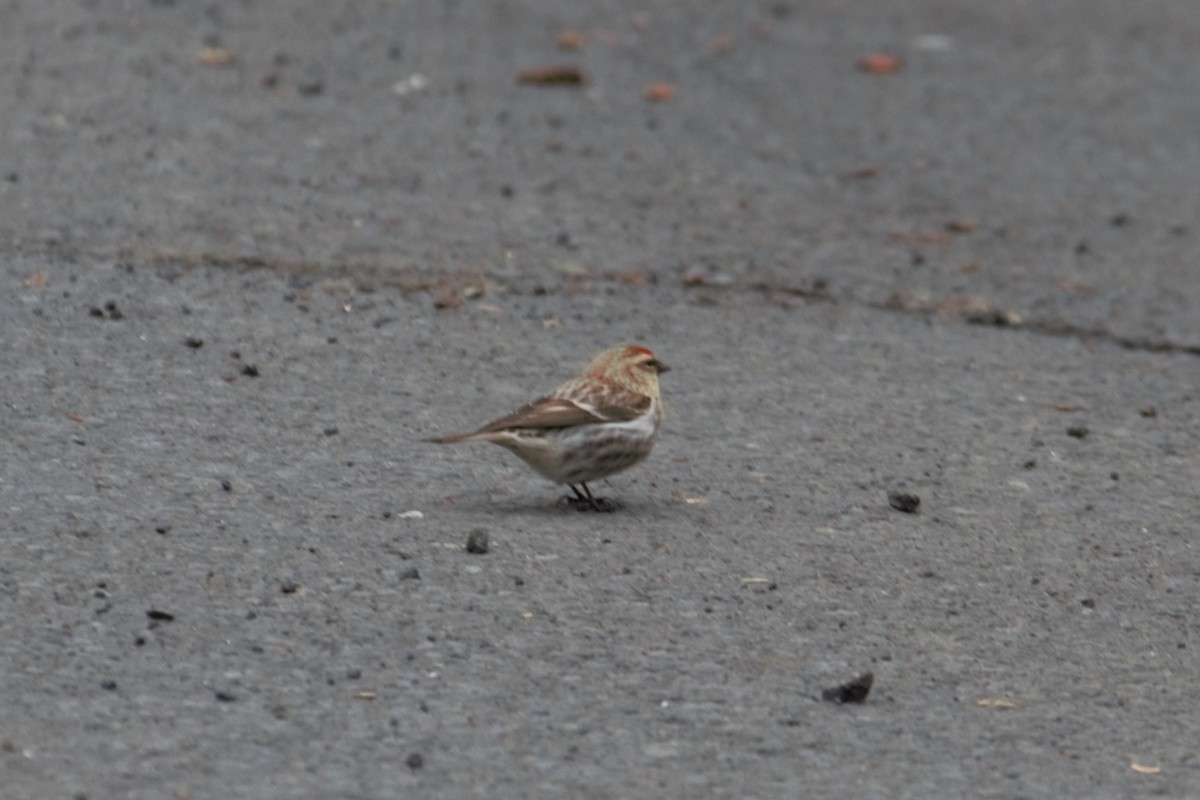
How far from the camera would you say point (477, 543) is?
19.4 feet

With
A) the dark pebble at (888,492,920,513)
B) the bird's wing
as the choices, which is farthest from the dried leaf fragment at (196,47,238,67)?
the dark pebble at (888,492,920,513)

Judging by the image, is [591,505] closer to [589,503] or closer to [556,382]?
[589,503]

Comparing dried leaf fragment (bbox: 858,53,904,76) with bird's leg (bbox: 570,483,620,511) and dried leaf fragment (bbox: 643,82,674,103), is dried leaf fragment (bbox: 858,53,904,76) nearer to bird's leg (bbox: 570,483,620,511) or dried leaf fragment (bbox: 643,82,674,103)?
dried leaf fragment (bbox: 643,82,674,103)

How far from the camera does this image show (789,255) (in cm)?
966

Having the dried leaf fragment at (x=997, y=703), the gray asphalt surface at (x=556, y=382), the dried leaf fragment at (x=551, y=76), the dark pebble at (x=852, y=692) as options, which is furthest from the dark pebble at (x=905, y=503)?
the dried leaf fragment at (x=551, y=76)

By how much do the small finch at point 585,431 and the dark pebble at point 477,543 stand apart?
42 cm

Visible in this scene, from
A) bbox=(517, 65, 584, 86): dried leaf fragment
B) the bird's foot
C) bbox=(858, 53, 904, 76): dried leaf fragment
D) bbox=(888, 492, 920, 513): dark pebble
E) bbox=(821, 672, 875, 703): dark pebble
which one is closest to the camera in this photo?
bbox=(821, 672, 875, 703): dark pebble

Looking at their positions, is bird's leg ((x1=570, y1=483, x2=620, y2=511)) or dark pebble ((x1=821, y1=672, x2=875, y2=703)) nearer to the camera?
dark pebble ((x1=821, y1=672, x2=875, y2=703))

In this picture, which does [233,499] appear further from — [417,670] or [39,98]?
[39,98]

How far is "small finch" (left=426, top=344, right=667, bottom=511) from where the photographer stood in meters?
6.35

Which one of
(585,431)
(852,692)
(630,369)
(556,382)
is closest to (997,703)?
(852,692)

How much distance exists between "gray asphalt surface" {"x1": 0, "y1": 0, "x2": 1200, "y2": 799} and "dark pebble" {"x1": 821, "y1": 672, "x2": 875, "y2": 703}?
0.09m

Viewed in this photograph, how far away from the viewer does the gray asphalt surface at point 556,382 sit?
4895 mm

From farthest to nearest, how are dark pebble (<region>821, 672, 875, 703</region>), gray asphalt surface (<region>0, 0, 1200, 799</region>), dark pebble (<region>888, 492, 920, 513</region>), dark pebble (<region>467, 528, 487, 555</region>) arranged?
dark pebble (<region>888, 492, 920, 513</region>), dark pebble (<region>467, 528, 487, 555</region>), dark pebble (<region>821, 672, 875, 703</region>), gray asphalt surface (<region>0, 0, 1200, 799</region>)
